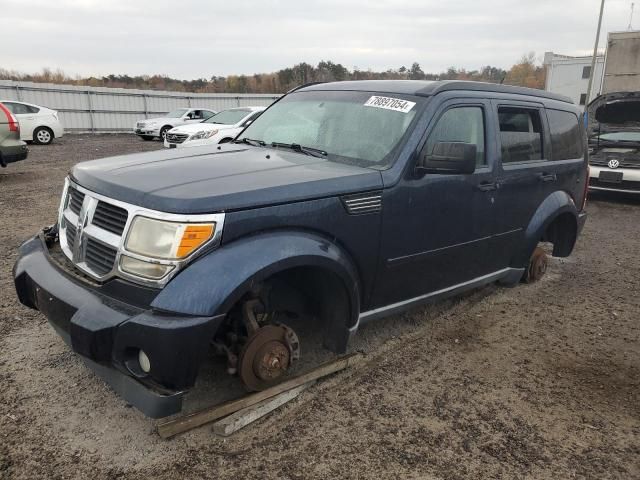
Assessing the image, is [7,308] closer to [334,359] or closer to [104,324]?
[104,324]

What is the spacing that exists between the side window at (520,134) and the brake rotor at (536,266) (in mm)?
1089

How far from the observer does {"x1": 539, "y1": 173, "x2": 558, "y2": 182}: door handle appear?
420 cm

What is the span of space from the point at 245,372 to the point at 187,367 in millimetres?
438

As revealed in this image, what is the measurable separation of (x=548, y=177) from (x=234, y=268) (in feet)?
10.3

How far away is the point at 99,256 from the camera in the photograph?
8.38ft

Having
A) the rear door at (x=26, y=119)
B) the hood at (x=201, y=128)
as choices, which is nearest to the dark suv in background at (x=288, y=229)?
the hood at (x=201, y=128)

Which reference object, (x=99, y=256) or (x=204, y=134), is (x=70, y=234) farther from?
(x=204, y=134)

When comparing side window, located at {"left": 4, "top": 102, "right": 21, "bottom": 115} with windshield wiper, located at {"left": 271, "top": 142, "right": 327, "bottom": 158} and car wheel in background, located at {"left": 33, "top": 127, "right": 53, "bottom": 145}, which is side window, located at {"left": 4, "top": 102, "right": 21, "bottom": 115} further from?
windshield wiper, located at {"left": 271, "top": 142, "right": 327, "bottom": 158}

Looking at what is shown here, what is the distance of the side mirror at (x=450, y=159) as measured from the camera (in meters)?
2.99

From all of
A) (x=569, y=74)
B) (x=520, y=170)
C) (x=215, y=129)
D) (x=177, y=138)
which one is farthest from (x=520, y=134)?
(x=569, y=74)

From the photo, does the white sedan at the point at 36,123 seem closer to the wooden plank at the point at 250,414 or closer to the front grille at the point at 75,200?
the front grille at the point at 75,200

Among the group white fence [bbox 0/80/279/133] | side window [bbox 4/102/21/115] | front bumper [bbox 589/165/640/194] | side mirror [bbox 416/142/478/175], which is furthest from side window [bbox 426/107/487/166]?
white fence [bbox 0/80/279/133]

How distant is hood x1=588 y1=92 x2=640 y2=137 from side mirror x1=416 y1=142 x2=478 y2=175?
7892mm

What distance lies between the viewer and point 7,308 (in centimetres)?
394
